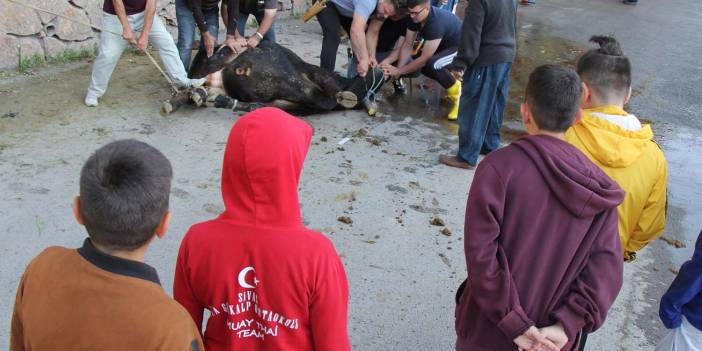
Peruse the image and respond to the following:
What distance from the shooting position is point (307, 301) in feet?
5.10

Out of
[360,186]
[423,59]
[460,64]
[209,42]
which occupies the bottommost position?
[360,186]

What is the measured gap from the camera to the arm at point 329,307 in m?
1.53

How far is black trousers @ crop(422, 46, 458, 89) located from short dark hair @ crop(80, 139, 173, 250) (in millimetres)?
4792

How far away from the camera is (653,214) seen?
222 cm

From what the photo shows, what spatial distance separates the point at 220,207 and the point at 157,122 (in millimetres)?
1590

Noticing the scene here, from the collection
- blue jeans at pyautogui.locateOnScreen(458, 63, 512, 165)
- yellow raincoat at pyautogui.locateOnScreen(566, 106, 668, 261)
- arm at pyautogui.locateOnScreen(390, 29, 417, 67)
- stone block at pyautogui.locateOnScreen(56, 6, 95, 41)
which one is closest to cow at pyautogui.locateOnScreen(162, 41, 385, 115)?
arm at pyautogui.locateOnScreen(390, 29, 417, 67)

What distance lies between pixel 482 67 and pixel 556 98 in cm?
276

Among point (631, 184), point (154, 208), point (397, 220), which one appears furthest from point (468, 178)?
point (154, 208)

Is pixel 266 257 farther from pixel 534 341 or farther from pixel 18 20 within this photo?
pixel 18 20

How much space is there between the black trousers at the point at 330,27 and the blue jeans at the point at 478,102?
191 centimetres

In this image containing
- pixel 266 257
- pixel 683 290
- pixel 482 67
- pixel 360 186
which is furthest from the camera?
pixel 482 67

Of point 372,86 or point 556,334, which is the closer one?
point 556,334

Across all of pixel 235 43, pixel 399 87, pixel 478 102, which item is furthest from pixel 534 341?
pixel 399 87

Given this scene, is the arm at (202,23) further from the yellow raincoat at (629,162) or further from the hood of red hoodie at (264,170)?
the hood of red hoodie at (264,170)
